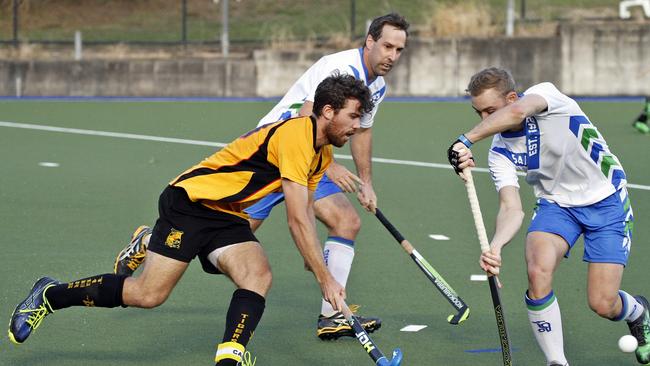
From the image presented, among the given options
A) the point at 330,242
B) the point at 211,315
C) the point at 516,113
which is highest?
the point at 516,113

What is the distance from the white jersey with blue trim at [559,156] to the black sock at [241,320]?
138 cm

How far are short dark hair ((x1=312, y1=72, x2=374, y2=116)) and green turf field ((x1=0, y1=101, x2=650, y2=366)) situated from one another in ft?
4.66

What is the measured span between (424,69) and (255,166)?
15771mm

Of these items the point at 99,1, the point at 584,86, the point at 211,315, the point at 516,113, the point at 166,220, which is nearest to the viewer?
the point at 516,113

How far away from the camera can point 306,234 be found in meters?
5.53

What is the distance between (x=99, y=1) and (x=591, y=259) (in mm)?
22931

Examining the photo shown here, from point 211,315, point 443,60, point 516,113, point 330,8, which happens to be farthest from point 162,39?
point 516,113

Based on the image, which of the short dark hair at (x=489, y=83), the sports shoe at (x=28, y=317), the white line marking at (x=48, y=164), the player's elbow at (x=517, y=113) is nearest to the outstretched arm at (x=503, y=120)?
the player's elbow at (x=517, y=113)

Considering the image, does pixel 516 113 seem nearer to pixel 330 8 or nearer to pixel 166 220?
pixel 166 220

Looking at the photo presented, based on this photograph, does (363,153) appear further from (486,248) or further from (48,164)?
(48,164)

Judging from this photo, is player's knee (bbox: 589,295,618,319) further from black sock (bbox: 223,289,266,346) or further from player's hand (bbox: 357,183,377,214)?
black sock (bbox: 223,289,266,346)

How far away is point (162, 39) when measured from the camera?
2444 cm

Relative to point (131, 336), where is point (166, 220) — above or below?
above

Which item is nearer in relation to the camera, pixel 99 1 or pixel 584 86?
pixel 584 86
